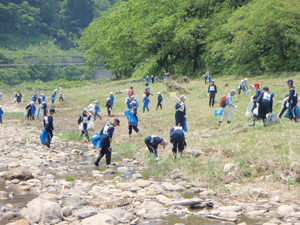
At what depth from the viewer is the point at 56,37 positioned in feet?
372

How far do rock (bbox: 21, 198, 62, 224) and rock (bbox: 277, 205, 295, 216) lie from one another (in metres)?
4.01

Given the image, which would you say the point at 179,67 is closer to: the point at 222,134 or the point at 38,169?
the point at 222,134

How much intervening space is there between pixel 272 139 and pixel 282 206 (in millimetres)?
4057

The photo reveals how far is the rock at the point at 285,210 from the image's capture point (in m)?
6.44

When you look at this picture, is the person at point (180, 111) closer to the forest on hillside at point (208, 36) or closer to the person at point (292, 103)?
the person at point (292, 103)

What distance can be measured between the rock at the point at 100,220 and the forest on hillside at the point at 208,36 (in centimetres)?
2351

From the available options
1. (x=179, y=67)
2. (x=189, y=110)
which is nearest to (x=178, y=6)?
(x=179, y=67)

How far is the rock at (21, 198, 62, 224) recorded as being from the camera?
20.2ft

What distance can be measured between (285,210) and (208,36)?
30.4 meters

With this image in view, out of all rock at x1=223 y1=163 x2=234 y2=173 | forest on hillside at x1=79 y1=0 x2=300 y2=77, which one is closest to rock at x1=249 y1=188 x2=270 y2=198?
rock at x1=223 y1=163 x2=234 y2=173

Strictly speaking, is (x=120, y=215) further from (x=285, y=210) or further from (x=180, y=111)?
(x=180, y=111)

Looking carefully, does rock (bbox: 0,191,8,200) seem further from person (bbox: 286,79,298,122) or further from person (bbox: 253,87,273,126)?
person (bbox: 286,79,298,122)

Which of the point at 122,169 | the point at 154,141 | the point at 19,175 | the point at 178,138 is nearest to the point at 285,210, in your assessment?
the point at 178,138

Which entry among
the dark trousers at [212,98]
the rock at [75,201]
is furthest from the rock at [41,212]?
the dark trousers at [212,98]
